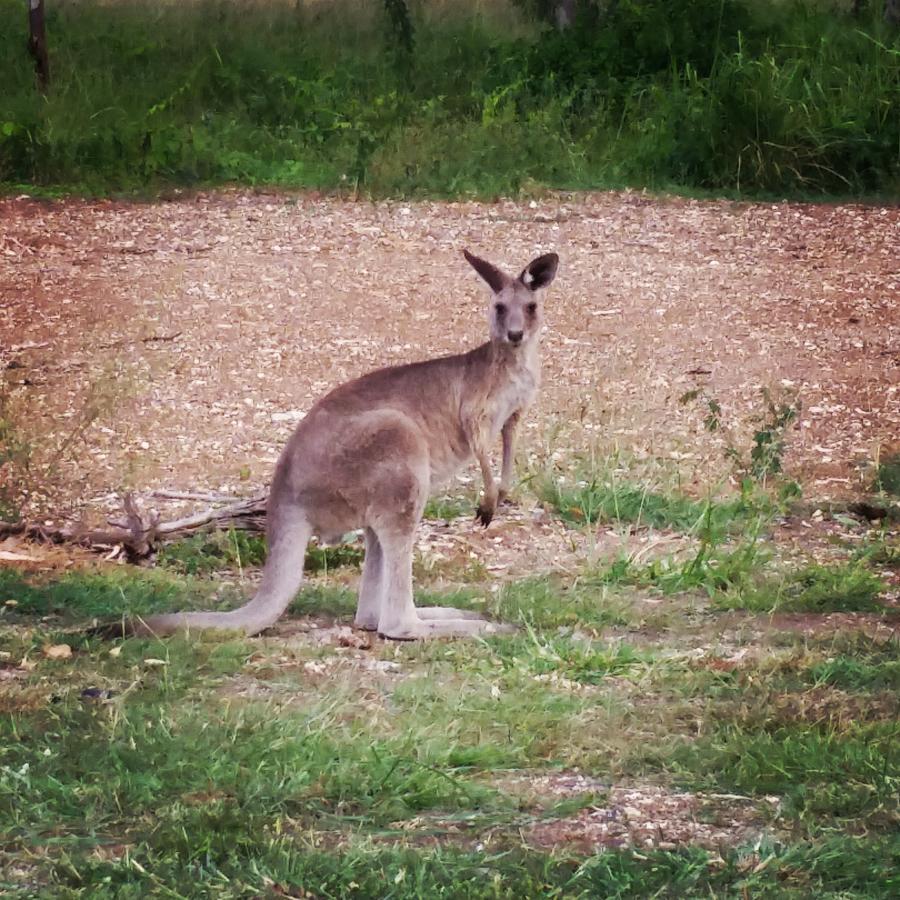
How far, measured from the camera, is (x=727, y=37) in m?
12.3

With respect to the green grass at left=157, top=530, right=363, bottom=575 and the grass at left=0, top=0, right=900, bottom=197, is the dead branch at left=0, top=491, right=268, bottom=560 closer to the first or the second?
the green grass at left=157, top=530, right=363, bottom=575

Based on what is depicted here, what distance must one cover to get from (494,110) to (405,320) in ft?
11.2

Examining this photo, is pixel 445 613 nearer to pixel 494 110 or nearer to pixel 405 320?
pixel 405 320

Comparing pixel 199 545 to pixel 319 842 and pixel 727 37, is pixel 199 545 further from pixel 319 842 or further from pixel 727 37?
pixel 727 37

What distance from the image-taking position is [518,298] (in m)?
5.40

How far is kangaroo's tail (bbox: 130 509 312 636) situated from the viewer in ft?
15.6

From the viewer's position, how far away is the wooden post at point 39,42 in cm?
1207

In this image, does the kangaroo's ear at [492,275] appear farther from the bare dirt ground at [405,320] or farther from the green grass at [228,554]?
the bare dirt ground at [405,320]

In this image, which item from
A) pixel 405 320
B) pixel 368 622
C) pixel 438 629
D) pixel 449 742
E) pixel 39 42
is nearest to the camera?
pixel 449 742

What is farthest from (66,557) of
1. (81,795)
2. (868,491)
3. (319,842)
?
(868,491)

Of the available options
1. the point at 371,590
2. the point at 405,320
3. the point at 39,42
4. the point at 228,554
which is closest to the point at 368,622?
the point at 371,590

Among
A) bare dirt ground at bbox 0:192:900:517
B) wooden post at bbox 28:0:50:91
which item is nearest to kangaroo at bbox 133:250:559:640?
bare dirt ground at bbox 0:192:900:517

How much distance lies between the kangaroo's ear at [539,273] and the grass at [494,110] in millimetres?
5595

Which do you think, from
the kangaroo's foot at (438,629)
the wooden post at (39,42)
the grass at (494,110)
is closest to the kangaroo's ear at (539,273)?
the kangaroo's foot at (438,629)
